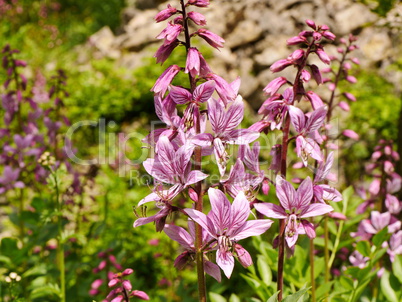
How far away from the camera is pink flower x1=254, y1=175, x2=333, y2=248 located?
1.71m

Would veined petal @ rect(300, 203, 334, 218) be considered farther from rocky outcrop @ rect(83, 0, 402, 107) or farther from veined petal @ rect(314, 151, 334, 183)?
rocky outcrop @ rect(83, 0, 402, 107)

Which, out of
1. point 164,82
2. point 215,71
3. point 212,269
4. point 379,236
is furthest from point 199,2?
point 215,71

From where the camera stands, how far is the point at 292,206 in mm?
1744

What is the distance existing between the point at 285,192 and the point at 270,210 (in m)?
0.09

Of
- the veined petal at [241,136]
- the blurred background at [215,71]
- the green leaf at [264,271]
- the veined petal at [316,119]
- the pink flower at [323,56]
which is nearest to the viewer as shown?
the veined petal at [241,136]

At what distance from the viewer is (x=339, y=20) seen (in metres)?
7.14

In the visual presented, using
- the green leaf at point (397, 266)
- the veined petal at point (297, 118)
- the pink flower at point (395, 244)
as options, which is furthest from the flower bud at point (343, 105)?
the veined petal at point (297, 118)

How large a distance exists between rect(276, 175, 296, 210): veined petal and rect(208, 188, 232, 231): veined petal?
23 centimetres

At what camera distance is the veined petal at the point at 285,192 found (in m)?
1.70

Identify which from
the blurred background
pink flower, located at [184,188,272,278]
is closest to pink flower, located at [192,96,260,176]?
pink flower, located at [184,188,272,278]

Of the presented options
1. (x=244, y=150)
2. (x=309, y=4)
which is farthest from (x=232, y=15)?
(x=244, y=150)

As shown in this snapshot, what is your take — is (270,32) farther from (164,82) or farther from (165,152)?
(165,152)

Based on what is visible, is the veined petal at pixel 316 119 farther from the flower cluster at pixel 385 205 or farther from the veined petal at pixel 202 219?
the flower cluster at pixel 385 205

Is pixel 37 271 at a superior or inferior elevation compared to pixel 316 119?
inferior
